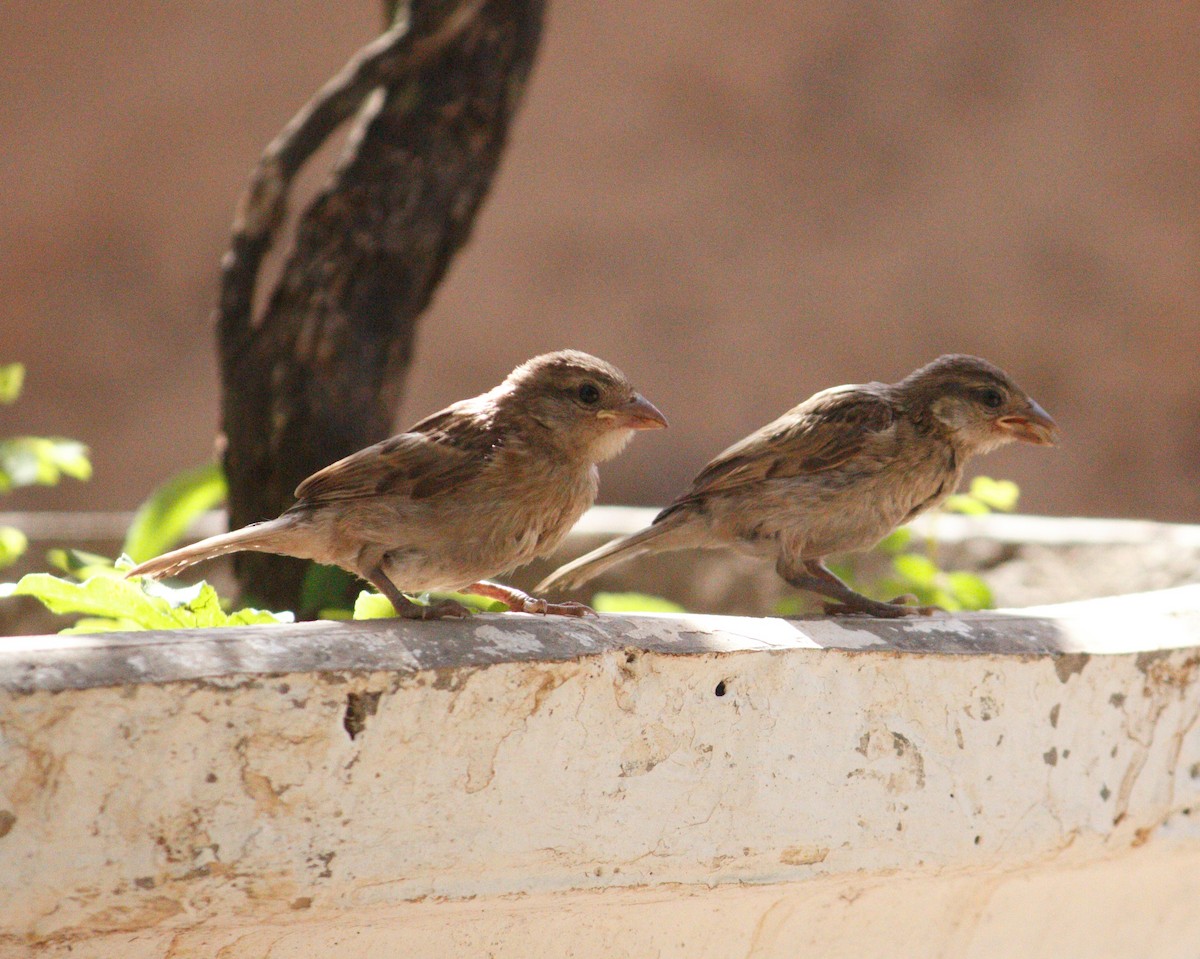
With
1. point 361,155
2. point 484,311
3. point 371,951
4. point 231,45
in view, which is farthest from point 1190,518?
point 371,951

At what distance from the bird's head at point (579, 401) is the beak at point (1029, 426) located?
2.73 ft

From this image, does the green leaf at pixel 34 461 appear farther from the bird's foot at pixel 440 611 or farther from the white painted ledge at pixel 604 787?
the white painted ledge at pixel 604 787

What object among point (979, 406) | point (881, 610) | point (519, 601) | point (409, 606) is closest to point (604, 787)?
point (409, 606)

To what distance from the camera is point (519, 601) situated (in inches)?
103

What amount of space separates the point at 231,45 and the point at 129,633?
9840mm

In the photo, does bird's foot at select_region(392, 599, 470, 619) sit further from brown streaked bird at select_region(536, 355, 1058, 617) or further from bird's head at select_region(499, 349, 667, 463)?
brown streaked bird at select_region(536, 355, 1058, 617)

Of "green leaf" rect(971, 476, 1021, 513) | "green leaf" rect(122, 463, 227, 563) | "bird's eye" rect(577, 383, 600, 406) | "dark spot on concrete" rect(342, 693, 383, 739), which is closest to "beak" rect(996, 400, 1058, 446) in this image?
"green leaf" rect(971, 476, 1021, 513)

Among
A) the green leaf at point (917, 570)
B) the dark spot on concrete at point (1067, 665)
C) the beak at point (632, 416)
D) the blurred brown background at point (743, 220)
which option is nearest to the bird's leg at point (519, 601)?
the beak at point (632, 416)

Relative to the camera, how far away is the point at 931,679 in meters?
2.15

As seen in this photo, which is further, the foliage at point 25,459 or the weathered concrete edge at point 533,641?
the foliage at point 25,459

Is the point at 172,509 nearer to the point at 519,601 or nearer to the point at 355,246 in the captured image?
the point at 355,246

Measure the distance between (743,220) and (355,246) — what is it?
26.7 ft

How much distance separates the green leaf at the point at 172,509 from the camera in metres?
3.82

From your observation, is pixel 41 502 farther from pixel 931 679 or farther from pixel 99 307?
pixel 931 679
